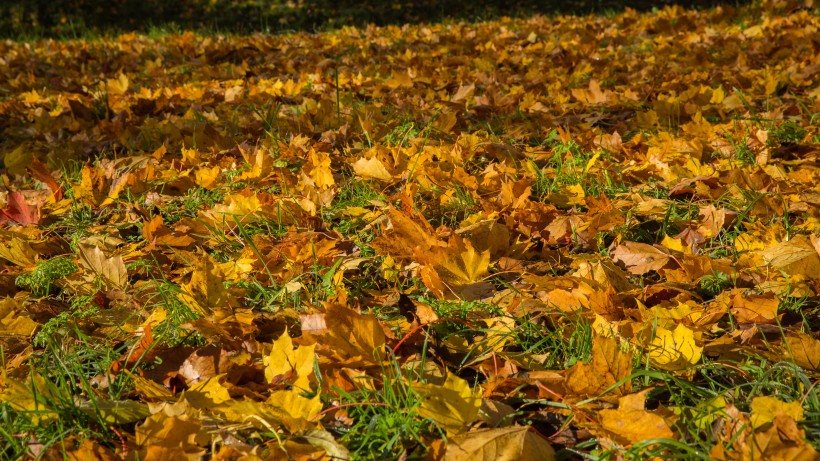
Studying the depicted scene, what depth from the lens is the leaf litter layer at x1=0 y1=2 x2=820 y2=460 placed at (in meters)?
1.14

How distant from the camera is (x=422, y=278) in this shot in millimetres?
1679

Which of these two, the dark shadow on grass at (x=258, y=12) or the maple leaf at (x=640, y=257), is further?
the dark shadow on grass at (x=258, y=12)

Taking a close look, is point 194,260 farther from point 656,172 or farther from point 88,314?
point 656,172

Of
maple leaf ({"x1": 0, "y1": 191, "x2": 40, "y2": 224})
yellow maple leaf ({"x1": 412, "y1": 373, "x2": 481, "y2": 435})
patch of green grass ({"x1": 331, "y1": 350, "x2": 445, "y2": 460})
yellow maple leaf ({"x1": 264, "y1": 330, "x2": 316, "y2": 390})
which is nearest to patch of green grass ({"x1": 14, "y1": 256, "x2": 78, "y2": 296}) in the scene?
maple leaf ({"x1": 0, "y1": 191, "x2": 40, "y2": 224})

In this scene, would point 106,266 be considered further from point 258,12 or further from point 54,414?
point 258,12

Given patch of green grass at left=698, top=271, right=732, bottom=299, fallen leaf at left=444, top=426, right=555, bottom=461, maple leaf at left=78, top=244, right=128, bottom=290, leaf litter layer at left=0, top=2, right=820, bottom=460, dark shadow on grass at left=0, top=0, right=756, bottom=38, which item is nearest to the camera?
fallen leaf at left=444, top=426, right=555, bottom=461

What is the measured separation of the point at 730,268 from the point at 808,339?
42 cm

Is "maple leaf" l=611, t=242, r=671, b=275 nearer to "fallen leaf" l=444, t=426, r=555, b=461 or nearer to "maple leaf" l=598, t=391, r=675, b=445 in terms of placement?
"maple leaf" l=598, t=391, r=675, b=445

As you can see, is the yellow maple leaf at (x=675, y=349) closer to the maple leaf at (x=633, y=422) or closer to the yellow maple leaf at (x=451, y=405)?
the maple leaf at (x=633, y=422)

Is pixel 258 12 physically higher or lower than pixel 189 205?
higher

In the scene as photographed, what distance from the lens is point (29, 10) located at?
8.74 m

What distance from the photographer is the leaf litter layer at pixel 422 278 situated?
114 centimetres

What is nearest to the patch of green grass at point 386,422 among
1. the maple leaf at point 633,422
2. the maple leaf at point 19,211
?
the maple leaf at point 633,422

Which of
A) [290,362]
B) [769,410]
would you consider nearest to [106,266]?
[290,362]
